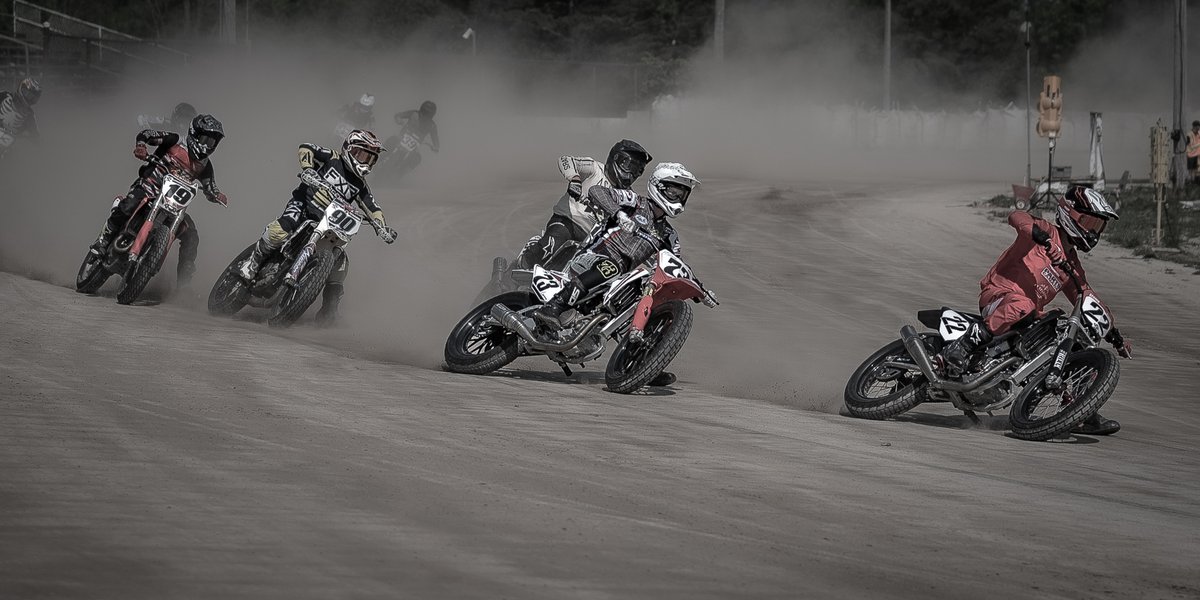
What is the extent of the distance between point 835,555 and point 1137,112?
2314 inches

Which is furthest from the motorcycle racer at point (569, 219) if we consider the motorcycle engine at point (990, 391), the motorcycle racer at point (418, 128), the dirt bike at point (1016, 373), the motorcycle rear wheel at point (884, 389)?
the motorcycle racer at point (418, 128)

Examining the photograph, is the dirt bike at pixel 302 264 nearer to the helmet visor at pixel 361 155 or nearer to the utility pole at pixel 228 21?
the helmet visor at pixel 361 155

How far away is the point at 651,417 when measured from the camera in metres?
9.78

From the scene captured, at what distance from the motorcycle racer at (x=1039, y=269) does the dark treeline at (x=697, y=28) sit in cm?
5510

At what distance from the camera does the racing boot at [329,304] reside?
13.8 metres

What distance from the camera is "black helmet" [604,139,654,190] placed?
11453mm

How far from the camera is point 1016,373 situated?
981cm

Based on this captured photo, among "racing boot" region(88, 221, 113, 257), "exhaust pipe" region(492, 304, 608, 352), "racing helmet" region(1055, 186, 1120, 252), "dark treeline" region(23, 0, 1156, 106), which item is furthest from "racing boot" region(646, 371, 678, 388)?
"dark treeline" region(23, 0, 1156, 106)

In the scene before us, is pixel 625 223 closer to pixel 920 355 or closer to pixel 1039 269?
pixel 920 355

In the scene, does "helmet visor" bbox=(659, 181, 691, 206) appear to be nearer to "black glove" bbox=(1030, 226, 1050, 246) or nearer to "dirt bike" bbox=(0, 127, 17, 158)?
"black glove" bbox=(1030, 226, 1050, 246)

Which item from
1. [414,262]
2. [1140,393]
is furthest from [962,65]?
[1140,393]

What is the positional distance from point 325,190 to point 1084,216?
22.0 feet

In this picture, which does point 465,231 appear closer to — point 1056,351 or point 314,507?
point 1056,351

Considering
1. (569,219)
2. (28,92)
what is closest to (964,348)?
(569,219)
